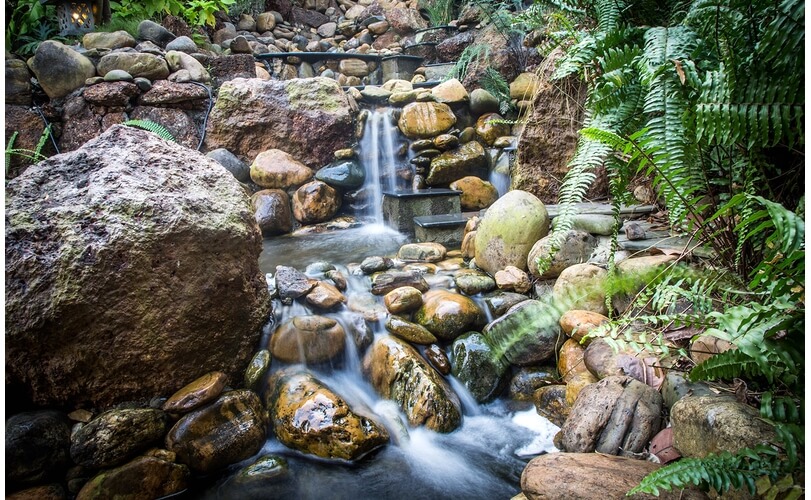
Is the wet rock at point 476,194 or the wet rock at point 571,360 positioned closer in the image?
the wet rock at point 571,360

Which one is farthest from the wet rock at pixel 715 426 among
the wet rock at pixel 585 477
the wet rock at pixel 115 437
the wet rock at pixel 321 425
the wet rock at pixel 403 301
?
the wet rock at pixel 115 437

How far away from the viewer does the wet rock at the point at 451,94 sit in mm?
6043

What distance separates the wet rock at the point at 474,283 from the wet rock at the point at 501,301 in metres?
0.07

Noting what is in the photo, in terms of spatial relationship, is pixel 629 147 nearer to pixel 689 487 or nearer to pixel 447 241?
pixel 689 487

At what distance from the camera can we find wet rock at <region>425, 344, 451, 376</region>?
261 centimetres

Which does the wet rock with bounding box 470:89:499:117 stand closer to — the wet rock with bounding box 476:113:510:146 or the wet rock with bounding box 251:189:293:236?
the wet rock with bounding box 476:113:510:146

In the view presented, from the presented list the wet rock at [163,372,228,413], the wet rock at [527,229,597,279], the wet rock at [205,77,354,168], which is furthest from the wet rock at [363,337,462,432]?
the wet rock at [205,77,354,168]

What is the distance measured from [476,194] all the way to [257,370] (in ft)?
11.5

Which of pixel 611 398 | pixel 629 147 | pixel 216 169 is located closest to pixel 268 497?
pixel 611 398

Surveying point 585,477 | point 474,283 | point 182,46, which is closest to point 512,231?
point 474,283

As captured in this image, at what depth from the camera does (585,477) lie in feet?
4.51

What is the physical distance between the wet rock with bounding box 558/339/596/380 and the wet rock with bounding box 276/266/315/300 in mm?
1623

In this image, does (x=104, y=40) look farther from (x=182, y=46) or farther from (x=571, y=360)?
(x=571, y=360)

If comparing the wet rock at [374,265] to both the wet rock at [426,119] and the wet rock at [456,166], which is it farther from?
the wet rock at [426,119]
